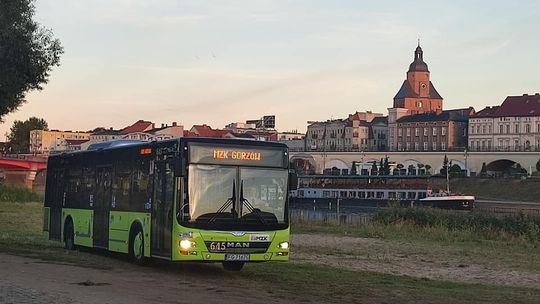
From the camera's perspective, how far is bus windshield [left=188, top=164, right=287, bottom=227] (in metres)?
19.2

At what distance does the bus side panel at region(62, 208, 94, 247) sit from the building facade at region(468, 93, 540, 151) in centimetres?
13599

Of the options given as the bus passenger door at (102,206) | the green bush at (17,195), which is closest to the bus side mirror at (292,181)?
the bus passenger door at (102,206)

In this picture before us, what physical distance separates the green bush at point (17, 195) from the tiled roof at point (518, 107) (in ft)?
337

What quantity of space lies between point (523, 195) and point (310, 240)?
7460cm

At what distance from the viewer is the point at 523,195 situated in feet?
360

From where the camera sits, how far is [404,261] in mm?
29734

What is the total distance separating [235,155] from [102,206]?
20.0 ft

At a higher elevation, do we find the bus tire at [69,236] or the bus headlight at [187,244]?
the bus headlight at [187,244]

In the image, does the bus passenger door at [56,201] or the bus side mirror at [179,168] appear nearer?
the bus side mirror at [179,168]

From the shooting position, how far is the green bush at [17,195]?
83.9 metres

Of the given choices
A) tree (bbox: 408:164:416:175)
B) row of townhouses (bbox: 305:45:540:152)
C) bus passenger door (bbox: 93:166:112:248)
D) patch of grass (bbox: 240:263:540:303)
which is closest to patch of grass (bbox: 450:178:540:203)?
tree (bbox: 408:164:416:175)

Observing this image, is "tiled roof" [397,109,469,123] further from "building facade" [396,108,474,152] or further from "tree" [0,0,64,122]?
"tree" [0,0,64,122]

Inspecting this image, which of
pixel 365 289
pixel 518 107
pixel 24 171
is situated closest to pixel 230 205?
pixel 365 289

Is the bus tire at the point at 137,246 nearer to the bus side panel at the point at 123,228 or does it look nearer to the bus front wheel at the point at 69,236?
the bus side panel at the point at 123,228
